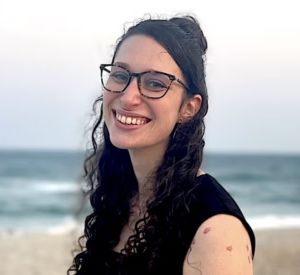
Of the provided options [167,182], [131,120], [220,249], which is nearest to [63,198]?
[167,182]

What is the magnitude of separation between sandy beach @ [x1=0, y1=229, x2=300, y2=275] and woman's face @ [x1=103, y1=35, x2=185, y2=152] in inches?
285

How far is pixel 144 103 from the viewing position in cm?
238

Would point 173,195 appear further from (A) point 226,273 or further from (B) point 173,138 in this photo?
(A) point 226,273

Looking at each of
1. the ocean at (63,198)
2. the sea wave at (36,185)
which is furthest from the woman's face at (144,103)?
the sea wave at (36,185)

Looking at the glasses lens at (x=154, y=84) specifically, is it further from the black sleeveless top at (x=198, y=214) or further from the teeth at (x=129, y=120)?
the black sleeveless top at (x=198, y=214)

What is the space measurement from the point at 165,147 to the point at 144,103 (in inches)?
9.9

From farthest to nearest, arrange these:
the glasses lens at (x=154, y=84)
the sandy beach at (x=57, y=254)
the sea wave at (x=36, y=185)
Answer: the sea wave at (x=36, y=185) → the sandy beach at (x=57, y=254) → the glasses lens at (x=154, y=84)

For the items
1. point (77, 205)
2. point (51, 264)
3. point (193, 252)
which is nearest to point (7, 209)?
point (51, 264)

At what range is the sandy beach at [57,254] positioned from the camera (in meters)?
10.6

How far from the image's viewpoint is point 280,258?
39.0ft

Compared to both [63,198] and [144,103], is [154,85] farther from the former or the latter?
[63,198]

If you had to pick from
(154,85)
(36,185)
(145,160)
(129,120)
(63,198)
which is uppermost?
(154,85)

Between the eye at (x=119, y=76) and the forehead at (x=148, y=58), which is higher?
the forehead at (x=148, y=58)

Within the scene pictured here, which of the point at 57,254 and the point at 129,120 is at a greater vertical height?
the point at 129,120
